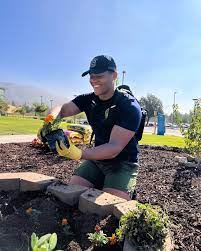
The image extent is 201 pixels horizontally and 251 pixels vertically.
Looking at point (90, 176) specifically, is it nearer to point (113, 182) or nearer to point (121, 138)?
point (113, 182)

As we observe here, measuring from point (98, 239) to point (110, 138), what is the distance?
41.7 inches

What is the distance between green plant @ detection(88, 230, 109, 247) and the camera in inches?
73.1

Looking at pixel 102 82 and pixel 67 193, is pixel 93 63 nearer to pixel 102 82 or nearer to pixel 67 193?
pixel 102 82

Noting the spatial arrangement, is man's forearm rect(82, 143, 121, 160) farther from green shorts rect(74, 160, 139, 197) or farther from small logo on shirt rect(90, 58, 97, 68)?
small logo on shirt rect(90, 58, 97, 68)

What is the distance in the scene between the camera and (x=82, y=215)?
223cm

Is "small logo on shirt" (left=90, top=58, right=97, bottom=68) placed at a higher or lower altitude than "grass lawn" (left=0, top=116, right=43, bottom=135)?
higher

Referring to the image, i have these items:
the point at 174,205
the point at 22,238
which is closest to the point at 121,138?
the point at 174,205

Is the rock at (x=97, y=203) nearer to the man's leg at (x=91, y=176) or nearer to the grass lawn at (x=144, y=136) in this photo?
the man's leg at (x=91, y=176)

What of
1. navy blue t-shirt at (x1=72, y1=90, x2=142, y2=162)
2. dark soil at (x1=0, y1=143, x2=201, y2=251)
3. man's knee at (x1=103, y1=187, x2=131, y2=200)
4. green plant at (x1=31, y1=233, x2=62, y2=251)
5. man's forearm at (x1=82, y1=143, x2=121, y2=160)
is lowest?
dark soil at (x1=0, y1=143, x2=201, y2=251)

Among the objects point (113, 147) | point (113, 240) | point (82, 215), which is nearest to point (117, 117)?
point (113, 147)

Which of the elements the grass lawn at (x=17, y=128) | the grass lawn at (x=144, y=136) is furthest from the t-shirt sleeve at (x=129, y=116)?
the grass lawn at (x=17, y=128)

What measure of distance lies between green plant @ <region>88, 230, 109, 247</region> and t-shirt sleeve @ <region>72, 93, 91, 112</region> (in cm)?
179

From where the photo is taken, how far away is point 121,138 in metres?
2.72

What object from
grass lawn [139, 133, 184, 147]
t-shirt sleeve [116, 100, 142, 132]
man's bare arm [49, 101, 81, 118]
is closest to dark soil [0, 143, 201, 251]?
t-shirt sleeve [116, 100, 142, 132]
